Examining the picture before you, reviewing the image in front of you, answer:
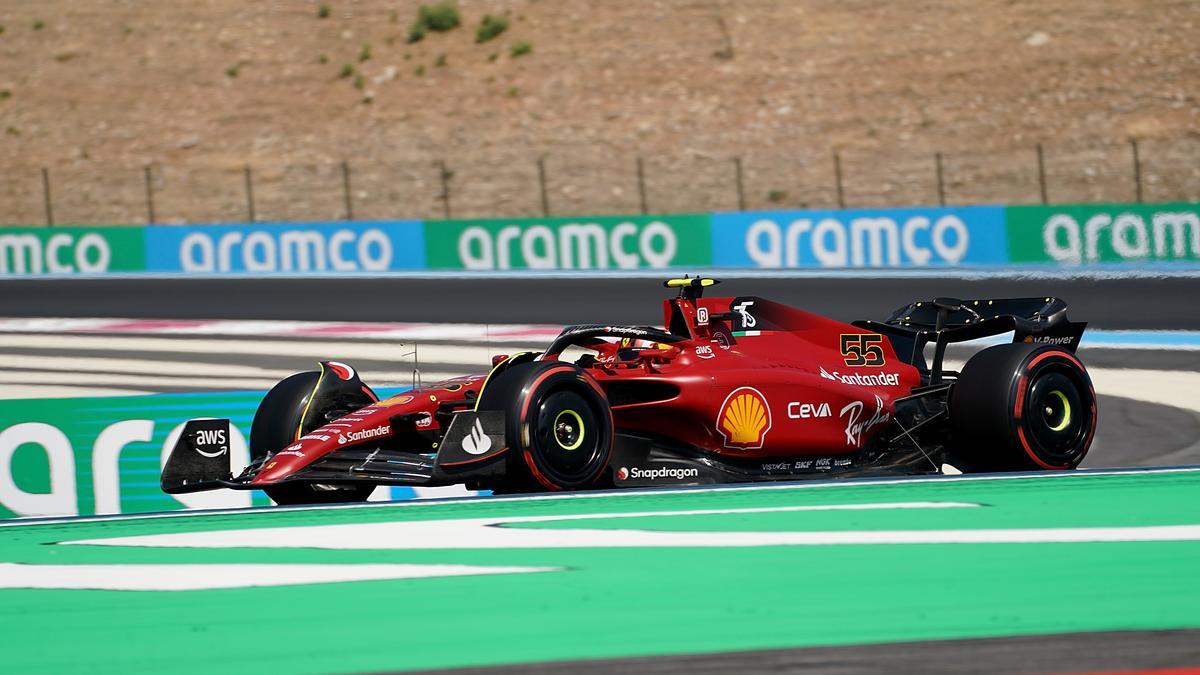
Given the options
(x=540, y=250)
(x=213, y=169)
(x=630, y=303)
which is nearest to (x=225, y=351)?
(x=630, y=303)

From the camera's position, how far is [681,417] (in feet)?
28.4

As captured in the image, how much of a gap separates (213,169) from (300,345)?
26.1 meters

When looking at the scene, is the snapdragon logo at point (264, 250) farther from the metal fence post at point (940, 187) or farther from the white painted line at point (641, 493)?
the white painted line at point (641, 493)

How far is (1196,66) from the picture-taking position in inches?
1603

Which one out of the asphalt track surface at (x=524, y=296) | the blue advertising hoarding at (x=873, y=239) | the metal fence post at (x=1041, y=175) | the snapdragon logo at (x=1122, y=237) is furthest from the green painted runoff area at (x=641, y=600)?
the metal fence post at (x=1041, y=175)

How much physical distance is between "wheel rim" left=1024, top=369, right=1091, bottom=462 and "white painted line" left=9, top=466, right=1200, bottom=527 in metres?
0.28

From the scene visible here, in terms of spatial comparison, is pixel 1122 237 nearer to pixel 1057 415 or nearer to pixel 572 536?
pixel 1057 415

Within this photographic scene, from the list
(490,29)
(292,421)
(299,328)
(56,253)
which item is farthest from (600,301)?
(490,29)

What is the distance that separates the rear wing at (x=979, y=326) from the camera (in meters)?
9.84

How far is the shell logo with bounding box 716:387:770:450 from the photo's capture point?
28.6 feet

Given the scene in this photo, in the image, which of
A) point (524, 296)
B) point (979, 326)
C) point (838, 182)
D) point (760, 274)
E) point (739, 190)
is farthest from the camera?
point (739, 190)

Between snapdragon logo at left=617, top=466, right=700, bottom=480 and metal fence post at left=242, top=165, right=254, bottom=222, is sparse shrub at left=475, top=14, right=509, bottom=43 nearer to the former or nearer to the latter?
metal fence post at left=242, top=165, right=254, bottom=222

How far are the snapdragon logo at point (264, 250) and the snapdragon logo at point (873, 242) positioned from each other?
7991 mm

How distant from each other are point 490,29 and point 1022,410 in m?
40.8
